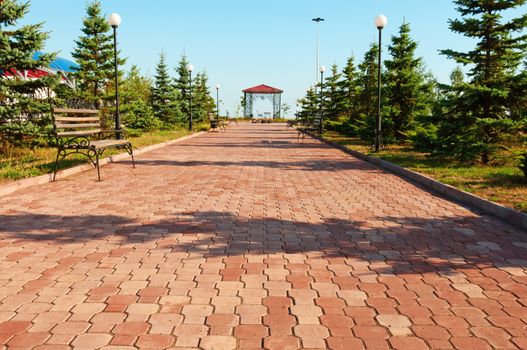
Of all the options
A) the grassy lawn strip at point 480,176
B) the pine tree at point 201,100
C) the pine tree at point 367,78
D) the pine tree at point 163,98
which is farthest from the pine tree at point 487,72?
the pine tree at point 201,100

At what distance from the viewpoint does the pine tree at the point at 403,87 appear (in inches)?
658

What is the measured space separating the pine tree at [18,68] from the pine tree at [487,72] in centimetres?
999

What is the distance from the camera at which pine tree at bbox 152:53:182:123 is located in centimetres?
2859

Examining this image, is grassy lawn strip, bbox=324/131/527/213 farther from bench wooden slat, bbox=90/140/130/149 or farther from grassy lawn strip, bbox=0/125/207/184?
grassy lawn strip, bbox=0/125/207/184

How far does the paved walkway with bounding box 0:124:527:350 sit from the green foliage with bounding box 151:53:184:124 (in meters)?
22.8

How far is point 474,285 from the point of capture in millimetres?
3250

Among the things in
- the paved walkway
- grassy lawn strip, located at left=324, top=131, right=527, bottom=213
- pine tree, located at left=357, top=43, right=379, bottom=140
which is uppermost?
pine tree, located at left=357, top=43, right=379, bottom=140

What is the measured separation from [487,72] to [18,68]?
1147cm

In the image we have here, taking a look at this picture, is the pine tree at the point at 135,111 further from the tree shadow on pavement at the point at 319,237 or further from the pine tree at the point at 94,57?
the tree shadow on pavement at the point at 319,237

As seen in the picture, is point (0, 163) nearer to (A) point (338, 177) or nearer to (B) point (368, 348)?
(A) point (338, 177)

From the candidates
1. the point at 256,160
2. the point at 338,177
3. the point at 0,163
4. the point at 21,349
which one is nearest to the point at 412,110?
the point at 256,160

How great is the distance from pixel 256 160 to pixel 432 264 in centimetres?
903

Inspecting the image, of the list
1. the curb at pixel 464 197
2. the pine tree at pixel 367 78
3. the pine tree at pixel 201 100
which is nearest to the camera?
the curb at pixel 464 197

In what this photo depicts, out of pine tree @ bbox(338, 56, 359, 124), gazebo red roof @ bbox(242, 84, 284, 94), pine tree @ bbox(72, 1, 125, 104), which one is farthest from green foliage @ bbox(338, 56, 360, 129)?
gazebo red roof @ bbox(242, 84, 284, 94)
